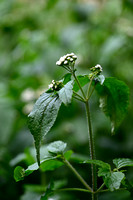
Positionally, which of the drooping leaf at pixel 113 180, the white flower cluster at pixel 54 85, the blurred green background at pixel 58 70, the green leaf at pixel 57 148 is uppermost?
the blurred green background at pixel 58 70

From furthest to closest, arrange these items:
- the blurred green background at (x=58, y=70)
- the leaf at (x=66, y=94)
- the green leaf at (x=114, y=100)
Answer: the blurred green background at (x=58, y=70), the green leaf at (x=114, y=100), the leaf at (x=66, y=94)

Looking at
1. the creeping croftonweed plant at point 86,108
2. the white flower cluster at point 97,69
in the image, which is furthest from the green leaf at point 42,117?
the white flower cluster at point 97,69

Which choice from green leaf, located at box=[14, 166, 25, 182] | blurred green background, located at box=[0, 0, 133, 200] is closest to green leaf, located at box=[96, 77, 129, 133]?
green leaf, located at box=[14, 166, 25, 182]

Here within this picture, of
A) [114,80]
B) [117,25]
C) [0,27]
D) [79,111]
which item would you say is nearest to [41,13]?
[0,27]

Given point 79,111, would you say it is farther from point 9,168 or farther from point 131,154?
point 9,168

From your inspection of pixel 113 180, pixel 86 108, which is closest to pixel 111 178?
pixel 113 180

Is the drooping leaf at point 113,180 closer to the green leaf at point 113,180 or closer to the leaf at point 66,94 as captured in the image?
the green leaf at point 113,180

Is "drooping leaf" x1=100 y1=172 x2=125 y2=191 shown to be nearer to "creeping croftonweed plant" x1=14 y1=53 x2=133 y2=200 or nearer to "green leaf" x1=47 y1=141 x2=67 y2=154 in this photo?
"creeping croftonweed plant" x1=14 y1=53 x2=133 y2=200

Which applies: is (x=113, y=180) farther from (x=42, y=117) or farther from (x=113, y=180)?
(x=42, y=117)
